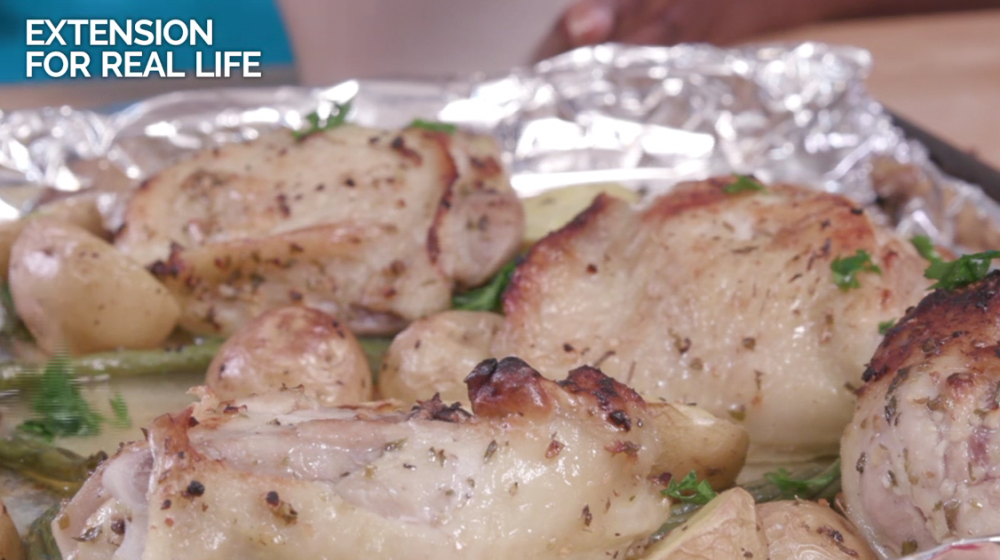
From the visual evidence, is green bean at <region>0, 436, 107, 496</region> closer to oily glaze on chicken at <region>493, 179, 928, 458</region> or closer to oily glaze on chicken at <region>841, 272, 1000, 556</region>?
oily glaze on chicken at <region>493, 179, 928, 458</region>

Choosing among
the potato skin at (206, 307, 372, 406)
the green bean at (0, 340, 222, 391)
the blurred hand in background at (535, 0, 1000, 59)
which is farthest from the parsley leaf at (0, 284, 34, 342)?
the blurred hand in background at (535, 0, 1000, 59)

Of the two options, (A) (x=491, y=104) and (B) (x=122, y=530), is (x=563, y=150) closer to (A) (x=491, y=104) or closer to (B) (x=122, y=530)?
(A) (x=491, y=104)

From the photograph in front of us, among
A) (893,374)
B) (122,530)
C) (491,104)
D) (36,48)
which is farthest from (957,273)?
(36,48)

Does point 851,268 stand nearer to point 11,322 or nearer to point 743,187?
point 743,187

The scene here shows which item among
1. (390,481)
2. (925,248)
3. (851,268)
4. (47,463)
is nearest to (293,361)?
(47,463)

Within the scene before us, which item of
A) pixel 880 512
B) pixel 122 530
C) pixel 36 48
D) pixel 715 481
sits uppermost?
pixel 36 48

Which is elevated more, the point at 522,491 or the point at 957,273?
the point at 957,273

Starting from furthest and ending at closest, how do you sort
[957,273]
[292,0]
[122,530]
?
[292,0] < [957,273] < [122,530]

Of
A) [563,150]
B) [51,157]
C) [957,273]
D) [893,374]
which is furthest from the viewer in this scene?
[563,150]
